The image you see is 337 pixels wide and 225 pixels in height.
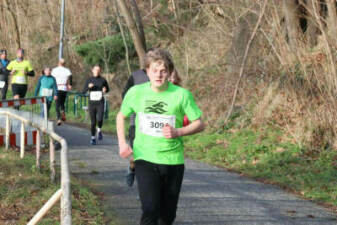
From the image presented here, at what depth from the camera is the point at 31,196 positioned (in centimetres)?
747

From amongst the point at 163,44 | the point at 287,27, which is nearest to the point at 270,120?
the point at 287,27

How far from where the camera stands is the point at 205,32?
2150 cm

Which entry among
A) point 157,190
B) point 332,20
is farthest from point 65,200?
point 332,20

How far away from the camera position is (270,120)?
562 inches

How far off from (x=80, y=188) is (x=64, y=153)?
300 cm

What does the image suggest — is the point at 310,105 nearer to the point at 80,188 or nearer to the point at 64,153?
the point at 80,188

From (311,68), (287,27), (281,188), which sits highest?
(287,27)

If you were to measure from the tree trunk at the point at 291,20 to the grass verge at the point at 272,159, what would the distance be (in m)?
2.12

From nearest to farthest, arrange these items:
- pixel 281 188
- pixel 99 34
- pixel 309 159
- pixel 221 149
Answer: pixel 281 188 → pixel 309 159 → pixel 221 149 → pixel 99 34

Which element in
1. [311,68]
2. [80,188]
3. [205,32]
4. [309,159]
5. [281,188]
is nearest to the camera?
[80,188]

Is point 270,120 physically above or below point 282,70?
below

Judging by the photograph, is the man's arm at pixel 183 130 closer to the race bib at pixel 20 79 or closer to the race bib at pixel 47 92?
the race bib at pixel 47 92

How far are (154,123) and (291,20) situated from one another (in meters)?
9.98

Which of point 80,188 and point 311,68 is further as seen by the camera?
point 311,68
